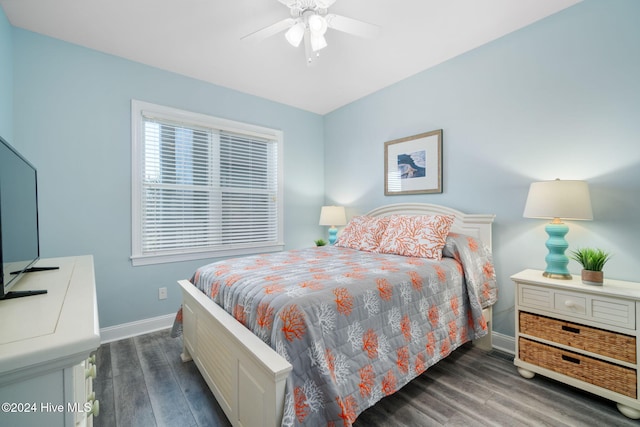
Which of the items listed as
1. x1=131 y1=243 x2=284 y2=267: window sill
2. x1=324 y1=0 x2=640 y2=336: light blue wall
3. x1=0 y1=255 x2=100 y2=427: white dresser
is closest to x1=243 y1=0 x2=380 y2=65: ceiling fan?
x1=324 y1=0 x2=640 y2=336: light blue wall

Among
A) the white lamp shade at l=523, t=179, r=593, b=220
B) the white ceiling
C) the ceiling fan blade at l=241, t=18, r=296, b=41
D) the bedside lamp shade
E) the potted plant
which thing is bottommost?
the potted plant

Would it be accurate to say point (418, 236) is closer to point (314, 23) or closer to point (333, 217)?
point (333, 217)

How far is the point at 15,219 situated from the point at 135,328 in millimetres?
1991

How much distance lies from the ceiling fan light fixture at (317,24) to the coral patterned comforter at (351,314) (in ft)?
5.45

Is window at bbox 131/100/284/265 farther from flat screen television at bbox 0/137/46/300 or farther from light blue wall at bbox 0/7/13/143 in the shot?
flat screen television at bbox 0/137/46/300

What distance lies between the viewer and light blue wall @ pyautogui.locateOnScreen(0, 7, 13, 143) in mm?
1980

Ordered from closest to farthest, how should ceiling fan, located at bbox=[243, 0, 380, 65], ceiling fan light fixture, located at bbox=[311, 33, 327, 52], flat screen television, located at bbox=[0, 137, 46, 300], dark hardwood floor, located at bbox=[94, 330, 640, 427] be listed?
flat screen television, located at bbox=[0, 137, 46, 300] → dark hardwood floor, located at bbox=[94, 330, 640, 427] → ceiling fan, located at bbox=[243, 0, 380, 65] → ceiling fan light fixture, located at bbox=[311, 33, 327, 52]

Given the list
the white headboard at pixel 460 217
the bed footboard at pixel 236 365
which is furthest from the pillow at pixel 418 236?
the bed footboard at pixel 236 365

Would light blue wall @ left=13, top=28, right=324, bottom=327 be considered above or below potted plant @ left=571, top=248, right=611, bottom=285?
above

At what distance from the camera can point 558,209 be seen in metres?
1.83

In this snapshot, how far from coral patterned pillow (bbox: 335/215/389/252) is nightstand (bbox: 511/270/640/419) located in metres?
1.19

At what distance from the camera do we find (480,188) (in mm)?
2572

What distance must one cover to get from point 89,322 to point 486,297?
258cm

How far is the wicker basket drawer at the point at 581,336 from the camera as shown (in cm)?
160
